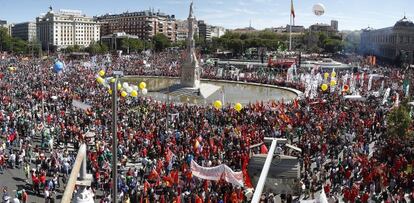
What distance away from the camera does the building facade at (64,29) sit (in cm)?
16261

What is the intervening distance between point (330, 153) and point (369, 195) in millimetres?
4964

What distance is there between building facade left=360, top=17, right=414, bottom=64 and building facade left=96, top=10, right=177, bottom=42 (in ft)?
245

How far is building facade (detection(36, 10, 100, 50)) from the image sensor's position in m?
163

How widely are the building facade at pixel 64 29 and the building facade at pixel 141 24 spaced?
6.67 meters

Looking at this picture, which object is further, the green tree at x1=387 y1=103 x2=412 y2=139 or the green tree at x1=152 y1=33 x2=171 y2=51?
the green tree at x1=152 y1=33 x2=171 y2=51

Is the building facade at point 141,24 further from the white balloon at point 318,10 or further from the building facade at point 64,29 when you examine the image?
the white balloon at point 318,10

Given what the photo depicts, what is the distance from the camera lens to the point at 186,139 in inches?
958

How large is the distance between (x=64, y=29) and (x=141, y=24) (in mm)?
27844

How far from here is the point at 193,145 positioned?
23.0m

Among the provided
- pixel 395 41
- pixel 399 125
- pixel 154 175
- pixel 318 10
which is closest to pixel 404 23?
pixel 395 41

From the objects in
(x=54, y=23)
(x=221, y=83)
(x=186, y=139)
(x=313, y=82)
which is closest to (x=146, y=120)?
(x=186, y=139)

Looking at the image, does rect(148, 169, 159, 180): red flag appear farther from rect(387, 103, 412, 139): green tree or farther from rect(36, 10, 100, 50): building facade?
rect(36, 10, 100, 50): building facade

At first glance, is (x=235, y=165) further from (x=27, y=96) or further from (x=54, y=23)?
(x=54, y=23)

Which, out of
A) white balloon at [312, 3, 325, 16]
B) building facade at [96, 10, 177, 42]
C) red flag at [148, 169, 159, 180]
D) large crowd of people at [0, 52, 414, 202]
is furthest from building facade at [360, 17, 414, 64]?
building facade at [96, 10, 177, 42]
